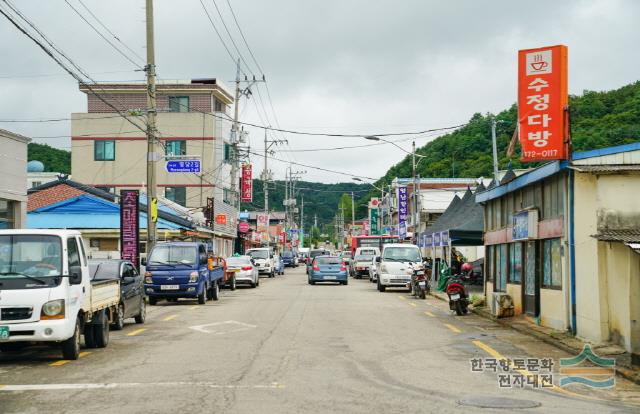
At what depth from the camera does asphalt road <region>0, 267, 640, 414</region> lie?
898 cm

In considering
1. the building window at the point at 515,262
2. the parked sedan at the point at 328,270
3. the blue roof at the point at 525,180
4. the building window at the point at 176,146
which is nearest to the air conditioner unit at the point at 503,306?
the building window at the point at 515,262

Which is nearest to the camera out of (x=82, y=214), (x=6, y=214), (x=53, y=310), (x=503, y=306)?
(x=53, y=310)

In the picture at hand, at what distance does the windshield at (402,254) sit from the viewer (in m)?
36.8

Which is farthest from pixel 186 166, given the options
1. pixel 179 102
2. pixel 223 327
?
pixel 179 102

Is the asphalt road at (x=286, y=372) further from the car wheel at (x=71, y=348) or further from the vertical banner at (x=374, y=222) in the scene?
the vertical banner at (x=374, y=222)

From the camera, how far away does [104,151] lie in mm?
62969

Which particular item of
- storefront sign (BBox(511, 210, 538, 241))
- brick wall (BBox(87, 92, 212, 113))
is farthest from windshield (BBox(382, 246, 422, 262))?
brick wall (BBox(87, 92, 212, 113))

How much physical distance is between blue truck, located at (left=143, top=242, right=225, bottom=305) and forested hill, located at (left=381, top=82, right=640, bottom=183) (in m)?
12.2

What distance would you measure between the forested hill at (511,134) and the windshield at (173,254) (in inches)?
486

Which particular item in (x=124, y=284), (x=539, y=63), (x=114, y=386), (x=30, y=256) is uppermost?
(x=539, y=63)

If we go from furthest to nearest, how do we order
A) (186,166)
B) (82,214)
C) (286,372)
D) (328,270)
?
(82,214)
(328,270)
(186,166)
(286,372)

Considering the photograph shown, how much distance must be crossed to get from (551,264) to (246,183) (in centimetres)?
4949

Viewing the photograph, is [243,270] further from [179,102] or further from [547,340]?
[179,102]

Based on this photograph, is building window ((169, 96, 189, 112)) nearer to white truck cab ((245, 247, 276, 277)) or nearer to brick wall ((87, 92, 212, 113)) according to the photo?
brick wall ((87, 92, 212, 113))
